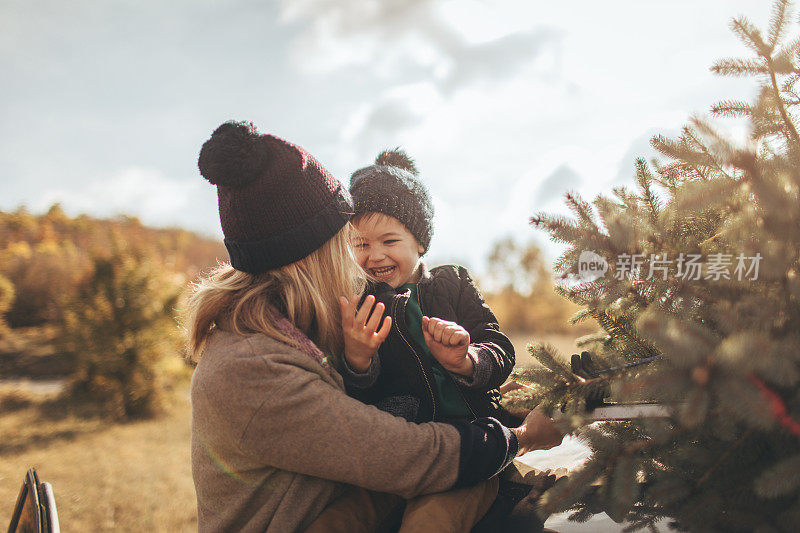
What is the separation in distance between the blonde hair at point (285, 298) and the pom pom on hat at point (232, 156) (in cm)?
35

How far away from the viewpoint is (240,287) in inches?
69.1

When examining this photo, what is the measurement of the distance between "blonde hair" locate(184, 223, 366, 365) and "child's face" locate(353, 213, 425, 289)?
1.77 ft

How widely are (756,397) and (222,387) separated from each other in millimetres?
1295

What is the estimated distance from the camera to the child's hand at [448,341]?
1794 mm

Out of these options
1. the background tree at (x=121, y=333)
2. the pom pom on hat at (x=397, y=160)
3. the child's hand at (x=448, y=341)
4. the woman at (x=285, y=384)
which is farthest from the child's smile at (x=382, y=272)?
the background tree at (x=121, y=333)

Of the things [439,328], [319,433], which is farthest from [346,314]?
[319,433]

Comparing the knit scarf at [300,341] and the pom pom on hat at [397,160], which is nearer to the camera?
the knit scarf at [300,341]

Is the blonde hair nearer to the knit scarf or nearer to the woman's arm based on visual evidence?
the knit scarf

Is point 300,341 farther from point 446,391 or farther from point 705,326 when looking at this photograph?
point 705,326

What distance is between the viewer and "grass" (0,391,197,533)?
4.78 meters

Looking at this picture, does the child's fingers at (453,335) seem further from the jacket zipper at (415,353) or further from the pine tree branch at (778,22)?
the pine tree branch at (778,22)

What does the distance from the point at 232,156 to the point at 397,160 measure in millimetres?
1523

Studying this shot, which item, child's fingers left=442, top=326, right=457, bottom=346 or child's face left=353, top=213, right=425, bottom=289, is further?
child's face left=353, top=213, right=425, bottom=289

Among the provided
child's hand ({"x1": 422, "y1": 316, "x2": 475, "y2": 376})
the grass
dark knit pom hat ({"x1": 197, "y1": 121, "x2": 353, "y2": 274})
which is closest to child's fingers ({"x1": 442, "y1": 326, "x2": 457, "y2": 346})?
child's hand ({"x1": 422, "y1": 316, "x2": 475, "y2": 376})
